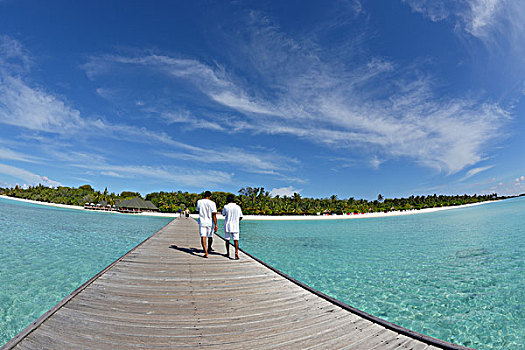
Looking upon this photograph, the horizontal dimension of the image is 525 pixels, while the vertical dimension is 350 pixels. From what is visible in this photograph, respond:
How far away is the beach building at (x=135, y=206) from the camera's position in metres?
46.8

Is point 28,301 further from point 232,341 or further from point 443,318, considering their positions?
point 443,318

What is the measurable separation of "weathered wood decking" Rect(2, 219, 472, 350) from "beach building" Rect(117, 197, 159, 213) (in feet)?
158

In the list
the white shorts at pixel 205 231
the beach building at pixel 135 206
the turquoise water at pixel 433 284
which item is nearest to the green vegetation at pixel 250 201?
the beach building at pixel 135 206

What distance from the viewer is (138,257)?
21.7ft

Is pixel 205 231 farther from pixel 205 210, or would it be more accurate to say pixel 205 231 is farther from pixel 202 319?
pixel 202 319

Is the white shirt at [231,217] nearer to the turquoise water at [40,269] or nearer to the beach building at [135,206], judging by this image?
the turquoise water at [40,269]

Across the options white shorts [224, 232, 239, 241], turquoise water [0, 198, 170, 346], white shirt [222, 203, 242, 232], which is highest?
white shirt [222, 203, 242, 232]

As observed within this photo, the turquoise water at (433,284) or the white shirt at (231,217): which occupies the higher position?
the white shirt at (231,217)

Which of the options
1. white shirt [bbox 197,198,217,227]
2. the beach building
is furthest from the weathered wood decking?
the beach building

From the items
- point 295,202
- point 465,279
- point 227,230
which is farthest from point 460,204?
point 227,230

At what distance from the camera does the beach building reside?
46775 mm

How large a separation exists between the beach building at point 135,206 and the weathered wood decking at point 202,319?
48.1m

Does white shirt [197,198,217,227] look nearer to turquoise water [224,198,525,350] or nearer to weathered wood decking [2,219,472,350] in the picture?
weathered wood decking [2,219,472,350]

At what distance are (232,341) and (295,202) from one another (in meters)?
57.9
